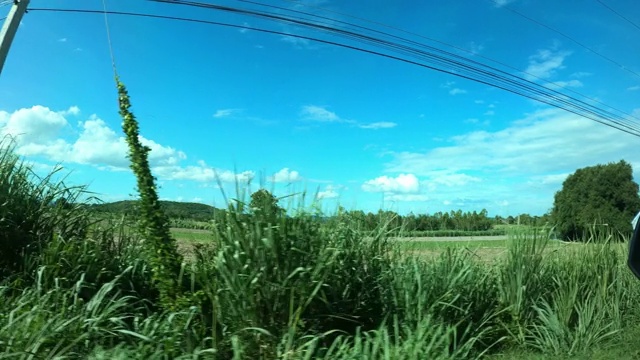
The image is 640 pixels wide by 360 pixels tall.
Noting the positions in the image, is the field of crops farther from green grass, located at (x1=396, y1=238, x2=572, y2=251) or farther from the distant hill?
the distant hill

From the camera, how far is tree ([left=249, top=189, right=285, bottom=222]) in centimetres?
565

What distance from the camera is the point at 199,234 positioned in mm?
8109

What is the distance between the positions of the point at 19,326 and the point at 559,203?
4898 centimetres

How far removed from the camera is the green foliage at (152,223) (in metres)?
6.32

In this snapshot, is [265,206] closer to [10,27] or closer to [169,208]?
[169,208]

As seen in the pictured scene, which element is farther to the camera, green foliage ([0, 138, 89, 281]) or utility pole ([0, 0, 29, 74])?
utility pole ([0, 0, 29, 74])

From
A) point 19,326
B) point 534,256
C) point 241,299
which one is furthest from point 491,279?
point 19,326

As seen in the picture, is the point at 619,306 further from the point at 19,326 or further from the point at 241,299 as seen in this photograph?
the point at 19,326

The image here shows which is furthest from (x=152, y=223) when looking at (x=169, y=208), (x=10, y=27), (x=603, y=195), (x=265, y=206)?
(x=603, y=195)

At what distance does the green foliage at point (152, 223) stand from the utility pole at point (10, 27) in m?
4.87

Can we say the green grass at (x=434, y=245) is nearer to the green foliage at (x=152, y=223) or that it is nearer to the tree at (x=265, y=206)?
the tree at (x=265, y=206)

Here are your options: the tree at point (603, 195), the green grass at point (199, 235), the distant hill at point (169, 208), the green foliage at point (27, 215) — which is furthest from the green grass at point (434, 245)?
the tree at point (603, 195)

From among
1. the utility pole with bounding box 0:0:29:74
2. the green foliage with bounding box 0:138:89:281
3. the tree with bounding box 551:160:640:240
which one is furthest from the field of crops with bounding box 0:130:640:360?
the tree with bounding box 551:160:640:240

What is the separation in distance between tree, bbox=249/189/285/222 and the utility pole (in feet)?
25.7
